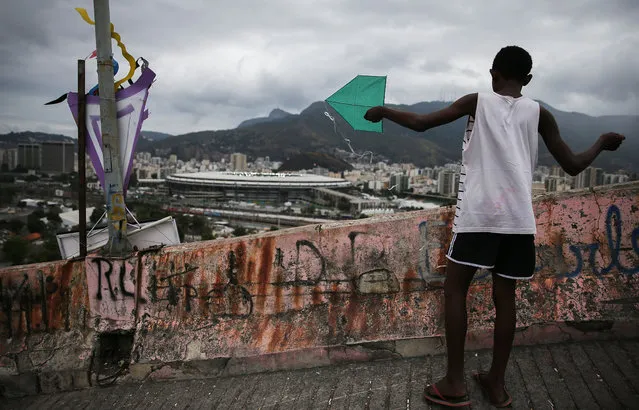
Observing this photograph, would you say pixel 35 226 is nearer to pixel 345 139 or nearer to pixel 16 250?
pixel 16 250

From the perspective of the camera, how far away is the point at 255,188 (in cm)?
5394

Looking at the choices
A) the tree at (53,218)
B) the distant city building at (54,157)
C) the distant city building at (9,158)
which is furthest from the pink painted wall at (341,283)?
the distant city building at (9,158)

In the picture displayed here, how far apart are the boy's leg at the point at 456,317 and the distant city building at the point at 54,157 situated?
9137 cm

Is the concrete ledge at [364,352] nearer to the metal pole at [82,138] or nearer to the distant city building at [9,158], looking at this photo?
the metal pole at [82,138]

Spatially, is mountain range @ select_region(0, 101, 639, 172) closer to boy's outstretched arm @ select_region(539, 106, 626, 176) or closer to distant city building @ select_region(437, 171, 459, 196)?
distant city building @ select_region(437, 171, 459, 196)

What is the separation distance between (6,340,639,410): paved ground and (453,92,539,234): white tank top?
2.44ft

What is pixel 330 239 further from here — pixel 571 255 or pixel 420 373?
pixel 571 255

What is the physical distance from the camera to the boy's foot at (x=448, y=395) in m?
1.77

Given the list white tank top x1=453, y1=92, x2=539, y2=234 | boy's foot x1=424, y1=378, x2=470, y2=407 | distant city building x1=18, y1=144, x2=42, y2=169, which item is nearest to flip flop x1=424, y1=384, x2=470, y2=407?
boy's foot x1=424, y1=378, x2=470, y2=407

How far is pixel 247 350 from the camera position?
246 cm

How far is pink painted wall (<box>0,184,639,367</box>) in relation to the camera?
7.69 feet

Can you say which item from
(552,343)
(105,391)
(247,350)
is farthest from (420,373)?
(105,391)

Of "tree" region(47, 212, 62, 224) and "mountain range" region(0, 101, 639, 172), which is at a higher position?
"mountain range" region(0, 101, 639, 172)

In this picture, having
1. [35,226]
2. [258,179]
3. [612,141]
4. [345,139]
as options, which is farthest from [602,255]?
[258,179]
